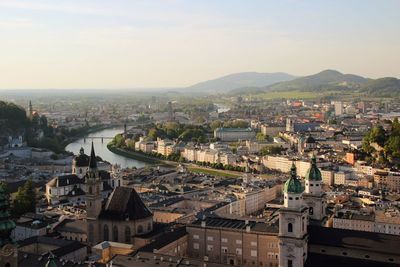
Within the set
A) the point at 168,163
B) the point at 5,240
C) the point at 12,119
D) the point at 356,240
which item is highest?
the point at 5,240

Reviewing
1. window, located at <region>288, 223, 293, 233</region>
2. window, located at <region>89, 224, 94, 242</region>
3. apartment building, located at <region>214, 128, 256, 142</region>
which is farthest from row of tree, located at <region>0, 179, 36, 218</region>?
apartment building, located at <region>214, 128, 256, 142</region>

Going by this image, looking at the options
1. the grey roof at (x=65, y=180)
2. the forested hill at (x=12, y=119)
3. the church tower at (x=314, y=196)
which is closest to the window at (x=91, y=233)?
the church tower at (x=314, y=196)

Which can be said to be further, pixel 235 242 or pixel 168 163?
pixel 168 163

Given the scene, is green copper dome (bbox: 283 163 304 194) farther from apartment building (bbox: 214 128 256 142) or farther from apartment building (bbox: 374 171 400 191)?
apartment building (bbox: 214 128 256 142)

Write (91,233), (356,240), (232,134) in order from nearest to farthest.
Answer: (356,240) → (91,233) → (232,134)

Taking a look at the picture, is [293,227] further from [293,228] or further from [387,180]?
[387,180]

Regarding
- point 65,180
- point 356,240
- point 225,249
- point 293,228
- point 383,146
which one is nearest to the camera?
point 356,240

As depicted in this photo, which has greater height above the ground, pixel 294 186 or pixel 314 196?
pixel 294 186

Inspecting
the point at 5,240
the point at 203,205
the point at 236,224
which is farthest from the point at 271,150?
the point at 5,240
